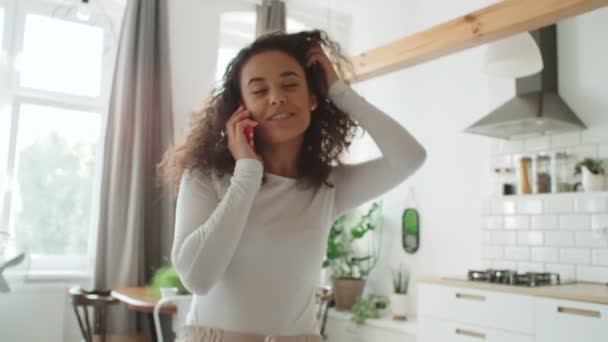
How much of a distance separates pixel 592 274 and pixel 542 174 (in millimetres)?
653

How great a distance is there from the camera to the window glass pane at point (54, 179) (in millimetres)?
3916

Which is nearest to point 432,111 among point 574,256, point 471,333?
point 574,256

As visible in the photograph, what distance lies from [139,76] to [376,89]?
2.07 m

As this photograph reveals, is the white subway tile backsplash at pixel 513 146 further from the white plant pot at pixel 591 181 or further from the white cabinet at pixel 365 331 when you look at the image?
the white cabinet at pixel 365 331

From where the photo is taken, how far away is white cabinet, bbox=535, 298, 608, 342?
96.7 inches

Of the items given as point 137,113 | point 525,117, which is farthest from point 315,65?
point 137,113

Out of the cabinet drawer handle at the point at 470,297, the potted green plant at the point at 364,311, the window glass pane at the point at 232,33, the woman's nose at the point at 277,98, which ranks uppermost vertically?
the window glass pane at the point at 232,33

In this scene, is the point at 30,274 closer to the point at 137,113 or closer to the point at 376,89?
the point at 137,113

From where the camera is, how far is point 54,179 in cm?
404

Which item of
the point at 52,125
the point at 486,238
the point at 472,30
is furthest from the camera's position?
the point at 52,125

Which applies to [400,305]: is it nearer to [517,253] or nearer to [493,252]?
[493,252]

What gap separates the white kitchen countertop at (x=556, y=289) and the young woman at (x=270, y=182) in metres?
1.76

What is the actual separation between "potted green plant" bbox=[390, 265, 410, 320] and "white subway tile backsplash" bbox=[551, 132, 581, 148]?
4.98 ft

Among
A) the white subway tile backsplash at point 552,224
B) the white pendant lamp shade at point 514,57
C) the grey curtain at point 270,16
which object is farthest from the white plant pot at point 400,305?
the grey curtain at point 270,16
